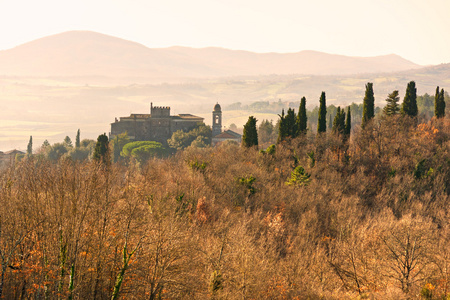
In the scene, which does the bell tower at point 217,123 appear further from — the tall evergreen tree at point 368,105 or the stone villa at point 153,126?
the tall evergreen tree at point 368,105

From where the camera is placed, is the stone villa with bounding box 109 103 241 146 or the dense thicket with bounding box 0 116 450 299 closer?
the dense thicket with bounding box 0 116 450 299

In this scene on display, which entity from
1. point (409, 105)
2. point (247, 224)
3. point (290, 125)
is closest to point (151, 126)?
point (290, 125)

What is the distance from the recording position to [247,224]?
36156 mm

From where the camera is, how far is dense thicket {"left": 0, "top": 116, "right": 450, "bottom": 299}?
68.0 feet

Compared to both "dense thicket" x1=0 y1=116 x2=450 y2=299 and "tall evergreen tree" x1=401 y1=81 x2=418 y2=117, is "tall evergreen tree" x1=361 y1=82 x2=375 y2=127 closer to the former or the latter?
"dense thicket" x1=0 y1=116 x2=450 y2=299

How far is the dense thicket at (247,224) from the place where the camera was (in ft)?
68.0

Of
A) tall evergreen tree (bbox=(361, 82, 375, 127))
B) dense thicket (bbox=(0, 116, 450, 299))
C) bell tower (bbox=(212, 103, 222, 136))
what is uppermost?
tall evergreen tree (bbox=(361, 82, 375, 127))

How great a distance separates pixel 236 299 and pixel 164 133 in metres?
83.5

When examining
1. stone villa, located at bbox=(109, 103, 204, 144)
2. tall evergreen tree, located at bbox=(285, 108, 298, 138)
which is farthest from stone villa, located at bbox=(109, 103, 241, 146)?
tall evergreen tree, located at bbox=(285, 108, 298, 138)

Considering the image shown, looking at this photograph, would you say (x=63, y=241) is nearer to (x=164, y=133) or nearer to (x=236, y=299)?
(x=236, y=299)

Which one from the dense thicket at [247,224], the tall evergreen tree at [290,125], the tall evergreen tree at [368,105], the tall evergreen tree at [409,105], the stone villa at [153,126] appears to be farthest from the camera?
the stone villa at [153,126]

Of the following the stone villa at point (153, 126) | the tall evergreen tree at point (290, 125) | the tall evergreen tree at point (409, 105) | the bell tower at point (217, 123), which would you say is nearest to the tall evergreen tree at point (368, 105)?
the tall evergreen tree at point (409, 105)

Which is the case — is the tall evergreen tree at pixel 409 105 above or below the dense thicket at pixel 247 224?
above

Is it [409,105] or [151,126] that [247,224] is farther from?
[151,126]
